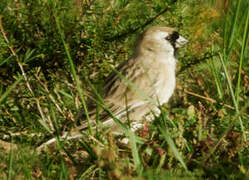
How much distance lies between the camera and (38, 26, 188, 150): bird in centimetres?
328

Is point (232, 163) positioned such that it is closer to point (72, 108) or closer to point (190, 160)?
point (190, 160)

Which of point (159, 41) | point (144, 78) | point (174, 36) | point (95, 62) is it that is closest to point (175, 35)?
point (174, 36)

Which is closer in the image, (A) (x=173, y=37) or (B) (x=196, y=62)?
(B) (x=196, y=62)

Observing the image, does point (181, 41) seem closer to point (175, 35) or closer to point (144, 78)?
point (175, 35)

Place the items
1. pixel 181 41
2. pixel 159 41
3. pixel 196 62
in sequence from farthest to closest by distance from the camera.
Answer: pixel 159 41, pixel 181 41, pixel 196 62

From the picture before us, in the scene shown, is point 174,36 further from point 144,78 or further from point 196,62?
point 144,78

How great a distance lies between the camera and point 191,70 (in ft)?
12.1

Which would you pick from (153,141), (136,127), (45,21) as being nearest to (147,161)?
(153,141)

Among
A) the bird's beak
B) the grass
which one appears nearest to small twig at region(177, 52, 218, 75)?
the grass

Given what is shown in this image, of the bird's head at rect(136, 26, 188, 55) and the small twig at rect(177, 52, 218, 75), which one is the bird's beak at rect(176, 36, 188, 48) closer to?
the bird's head at rect(136, 26, 188, 55)

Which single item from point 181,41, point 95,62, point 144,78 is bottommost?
point 144,78

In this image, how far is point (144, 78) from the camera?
3502 mm

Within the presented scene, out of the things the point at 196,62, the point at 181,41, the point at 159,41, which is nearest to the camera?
the point at 196,62

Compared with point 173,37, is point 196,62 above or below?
below
